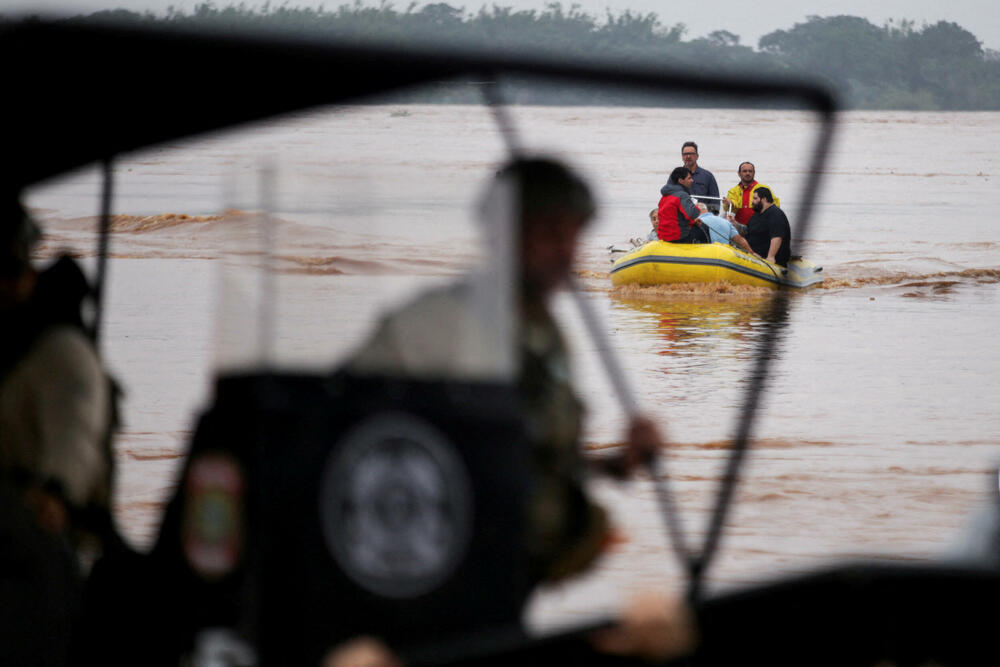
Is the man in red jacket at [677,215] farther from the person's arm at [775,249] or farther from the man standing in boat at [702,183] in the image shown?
the person's arm at [775,249]

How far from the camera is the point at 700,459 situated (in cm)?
802

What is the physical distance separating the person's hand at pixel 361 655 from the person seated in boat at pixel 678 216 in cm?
1578

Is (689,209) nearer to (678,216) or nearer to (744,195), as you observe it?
(678,216)

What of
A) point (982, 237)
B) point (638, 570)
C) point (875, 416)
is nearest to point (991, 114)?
point (982, 237)

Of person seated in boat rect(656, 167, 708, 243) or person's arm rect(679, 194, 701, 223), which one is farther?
person seated in boat rect(656, 167, 708, 243)

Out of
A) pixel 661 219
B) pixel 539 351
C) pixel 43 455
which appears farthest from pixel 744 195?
pixel 539 351

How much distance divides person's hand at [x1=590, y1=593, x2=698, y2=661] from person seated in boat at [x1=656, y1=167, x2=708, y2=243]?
15.4 metres

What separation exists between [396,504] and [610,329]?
38.3 inches

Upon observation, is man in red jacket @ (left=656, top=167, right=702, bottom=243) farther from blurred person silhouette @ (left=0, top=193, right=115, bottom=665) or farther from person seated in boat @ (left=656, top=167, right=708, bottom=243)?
blurred person silhouette @ (left=0, top=193, right=115, bottom=665)

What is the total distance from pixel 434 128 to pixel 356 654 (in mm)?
541

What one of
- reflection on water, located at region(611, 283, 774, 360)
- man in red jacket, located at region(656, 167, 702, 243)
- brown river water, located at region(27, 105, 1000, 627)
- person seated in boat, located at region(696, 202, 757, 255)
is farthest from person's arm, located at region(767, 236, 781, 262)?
man in red jacket, located at region(656, 167, 702, 243)

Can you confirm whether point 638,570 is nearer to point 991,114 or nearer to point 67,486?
point 67,486

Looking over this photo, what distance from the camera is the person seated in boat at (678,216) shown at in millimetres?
16938

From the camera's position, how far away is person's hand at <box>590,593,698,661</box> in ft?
5.26
